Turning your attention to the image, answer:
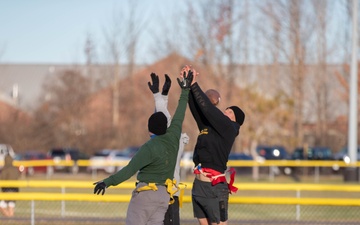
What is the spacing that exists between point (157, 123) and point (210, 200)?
161cm

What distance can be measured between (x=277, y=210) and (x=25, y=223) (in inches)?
295

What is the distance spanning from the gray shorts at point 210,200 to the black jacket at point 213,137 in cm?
23

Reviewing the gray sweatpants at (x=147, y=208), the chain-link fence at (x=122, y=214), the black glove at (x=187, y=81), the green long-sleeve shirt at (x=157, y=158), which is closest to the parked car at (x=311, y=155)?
the chain-link fence at (x=122, y=214)

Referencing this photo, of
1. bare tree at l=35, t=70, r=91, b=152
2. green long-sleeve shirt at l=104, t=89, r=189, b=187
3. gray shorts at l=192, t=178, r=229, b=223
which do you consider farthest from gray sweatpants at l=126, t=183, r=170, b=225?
bare tree at l=35, t=70, r=91, b=152

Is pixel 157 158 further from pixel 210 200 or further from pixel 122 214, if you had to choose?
pixel 122 214

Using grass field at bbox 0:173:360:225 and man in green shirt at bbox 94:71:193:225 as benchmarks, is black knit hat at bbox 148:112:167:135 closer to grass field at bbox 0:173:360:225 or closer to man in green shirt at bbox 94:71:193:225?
man in green shirt at bbox 94:71:193:225

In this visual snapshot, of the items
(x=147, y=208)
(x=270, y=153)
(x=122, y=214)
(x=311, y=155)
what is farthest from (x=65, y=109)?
(x=147, y=208)

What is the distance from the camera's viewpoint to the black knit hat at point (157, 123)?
9984 millimetres

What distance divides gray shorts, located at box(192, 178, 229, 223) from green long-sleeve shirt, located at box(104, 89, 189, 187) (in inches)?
40.6

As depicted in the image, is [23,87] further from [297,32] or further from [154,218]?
[154,218]

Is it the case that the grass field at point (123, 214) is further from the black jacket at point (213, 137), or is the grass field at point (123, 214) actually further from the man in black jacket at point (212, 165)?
the black jacket at point (213, 137)

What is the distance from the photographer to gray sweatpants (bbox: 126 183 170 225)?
391 inches

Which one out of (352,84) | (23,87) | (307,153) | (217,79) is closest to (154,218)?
(352,84)

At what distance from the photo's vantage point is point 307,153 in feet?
157
